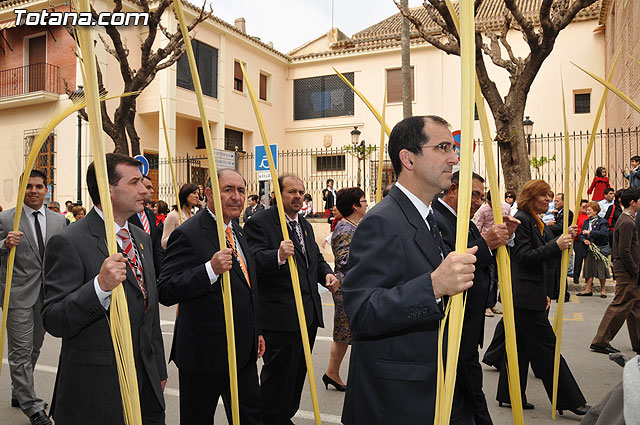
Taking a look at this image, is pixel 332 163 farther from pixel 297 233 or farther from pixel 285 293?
pixel 285 293

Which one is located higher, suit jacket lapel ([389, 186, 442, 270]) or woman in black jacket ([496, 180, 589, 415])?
suit jacket lapel ([389, 186, 442, 270])

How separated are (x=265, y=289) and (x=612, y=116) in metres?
19.5

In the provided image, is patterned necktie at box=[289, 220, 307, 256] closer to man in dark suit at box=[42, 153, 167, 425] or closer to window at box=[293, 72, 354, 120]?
man in dark suit at box=[42, 153, 167, 425]

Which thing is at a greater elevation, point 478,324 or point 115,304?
point 115,304

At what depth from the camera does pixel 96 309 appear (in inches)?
98.5

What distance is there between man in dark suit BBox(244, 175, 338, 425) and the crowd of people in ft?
0.03

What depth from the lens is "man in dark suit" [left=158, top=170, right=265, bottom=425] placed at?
335 centimetres

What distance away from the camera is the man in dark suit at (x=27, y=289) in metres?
4.57

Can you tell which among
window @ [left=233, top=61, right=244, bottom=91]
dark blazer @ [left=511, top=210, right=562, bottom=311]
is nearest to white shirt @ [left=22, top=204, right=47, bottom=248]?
dark blazer @ [left=511, top=210, right=562, bottom=311]

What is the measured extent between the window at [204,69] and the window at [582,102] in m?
14.1

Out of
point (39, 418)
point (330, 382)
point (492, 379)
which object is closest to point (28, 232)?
point (39, 418)

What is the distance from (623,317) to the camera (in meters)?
6.27

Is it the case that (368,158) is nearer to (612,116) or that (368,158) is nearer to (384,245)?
(612,116)

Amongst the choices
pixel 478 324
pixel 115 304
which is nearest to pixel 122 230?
pixel 115 304
